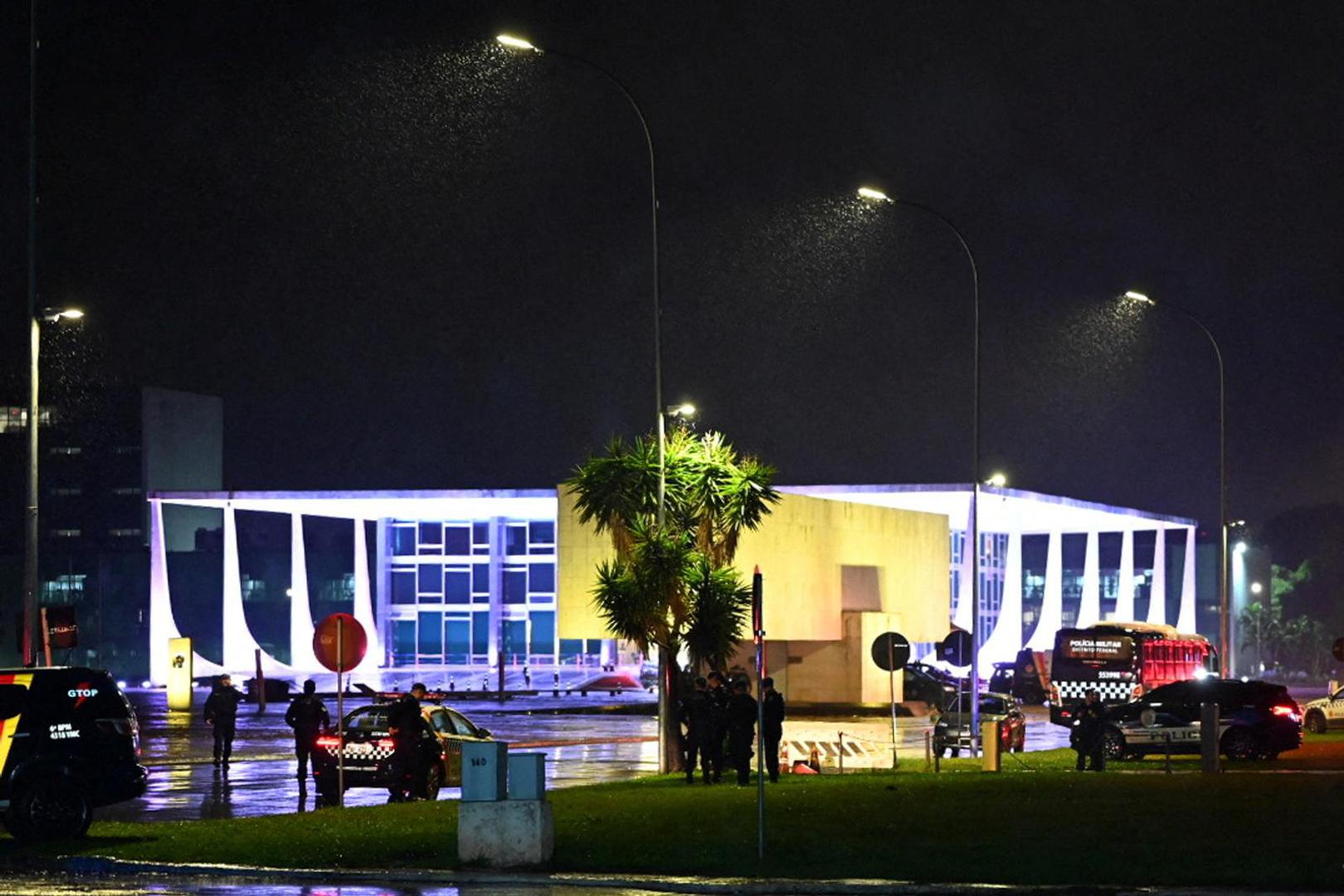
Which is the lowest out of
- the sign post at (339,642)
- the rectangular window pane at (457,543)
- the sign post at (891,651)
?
the sign post at (891,651)

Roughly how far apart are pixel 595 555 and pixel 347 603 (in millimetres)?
113821

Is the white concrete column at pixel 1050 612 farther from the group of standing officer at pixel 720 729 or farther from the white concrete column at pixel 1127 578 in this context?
the group of standing officer at pixel 720 729

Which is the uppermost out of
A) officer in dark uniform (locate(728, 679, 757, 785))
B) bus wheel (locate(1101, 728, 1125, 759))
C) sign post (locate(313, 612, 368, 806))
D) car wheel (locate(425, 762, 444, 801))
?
sign post (locate(313, 612, 368, 806))

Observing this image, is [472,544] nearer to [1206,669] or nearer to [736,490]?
[1206,669]

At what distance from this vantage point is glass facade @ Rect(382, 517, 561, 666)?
9700 cm

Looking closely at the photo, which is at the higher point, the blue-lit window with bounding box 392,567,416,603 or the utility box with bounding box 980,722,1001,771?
the blue-lit window with bounding box 392,567,416,603

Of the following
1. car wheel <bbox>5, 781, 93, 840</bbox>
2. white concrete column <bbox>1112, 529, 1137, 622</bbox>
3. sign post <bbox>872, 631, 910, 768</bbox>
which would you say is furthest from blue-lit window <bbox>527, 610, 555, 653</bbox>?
car wheel <bbox>5, 781, 93, 840</bbox>

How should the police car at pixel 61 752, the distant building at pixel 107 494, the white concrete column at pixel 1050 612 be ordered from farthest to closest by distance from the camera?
the distant building at pixel 107 494, the white concrete column at pixel 1050 612, the police car at pixel 61 752

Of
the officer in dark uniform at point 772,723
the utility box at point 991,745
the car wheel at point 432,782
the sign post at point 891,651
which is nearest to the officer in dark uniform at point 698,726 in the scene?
the officer in dark uniform at point 772,723

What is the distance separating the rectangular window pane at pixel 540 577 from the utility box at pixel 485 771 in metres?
79.1

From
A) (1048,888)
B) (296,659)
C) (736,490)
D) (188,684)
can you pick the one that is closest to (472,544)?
(296,659)

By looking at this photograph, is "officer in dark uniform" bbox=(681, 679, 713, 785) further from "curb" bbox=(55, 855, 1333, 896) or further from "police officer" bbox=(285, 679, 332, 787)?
"curb" bbox=(55, 855, 1333, 896)

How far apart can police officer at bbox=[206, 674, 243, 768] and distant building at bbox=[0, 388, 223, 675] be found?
9346 centimetres

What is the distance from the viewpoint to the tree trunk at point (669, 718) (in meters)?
30.5
